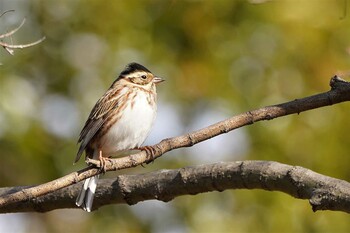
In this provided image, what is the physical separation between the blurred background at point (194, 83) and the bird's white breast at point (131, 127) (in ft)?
3.50

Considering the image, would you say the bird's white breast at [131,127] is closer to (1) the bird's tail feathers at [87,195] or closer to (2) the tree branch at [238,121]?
(1) the bird's tail feathers at [87,195]

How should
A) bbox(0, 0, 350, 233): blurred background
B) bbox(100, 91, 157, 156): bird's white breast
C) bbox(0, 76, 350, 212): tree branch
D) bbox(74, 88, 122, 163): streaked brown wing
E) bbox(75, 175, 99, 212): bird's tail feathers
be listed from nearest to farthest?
1. bbox(0, 76, 350, 212): tree branch
2. bbox(75, 175, 99, 212): bird's tail feathers
3. bbox(100, 91, 157, 156): bird's white breast
4. bbox(74, 88, 122, 163): streaked brown wing
5. bbox(0, 0, 350, 233): blurred background

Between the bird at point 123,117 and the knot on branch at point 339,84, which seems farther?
the bird at point 123,117

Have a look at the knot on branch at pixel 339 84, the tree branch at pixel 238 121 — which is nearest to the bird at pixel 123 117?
the tree branch at pixel 238 121

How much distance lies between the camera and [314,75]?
7.37 meters

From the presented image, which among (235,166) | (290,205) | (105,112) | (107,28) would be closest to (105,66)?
(107,28)

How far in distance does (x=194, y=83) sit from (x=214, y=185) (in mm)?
3082

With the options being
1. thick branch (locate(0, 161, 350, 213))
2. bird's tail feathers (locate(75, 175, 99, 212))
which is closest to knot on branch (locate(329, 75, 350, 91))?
thick branch (locate(0, 161, 350, 213))

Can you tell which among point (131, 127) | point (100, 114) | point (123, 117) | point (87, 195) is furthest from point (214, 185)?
point (100, 114)

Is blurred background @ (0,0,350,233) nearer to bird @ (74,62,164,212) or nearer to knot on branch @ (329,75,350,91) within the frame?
bird @ (74,62,164,212)

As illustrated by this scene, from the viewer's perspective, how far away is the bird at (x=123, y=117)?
632cm

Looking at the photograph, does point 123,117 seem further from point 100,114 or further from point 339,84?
point 339,84

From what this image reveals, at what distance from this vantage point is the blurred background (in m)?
7.19

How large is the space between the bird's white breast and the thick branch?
118cm
